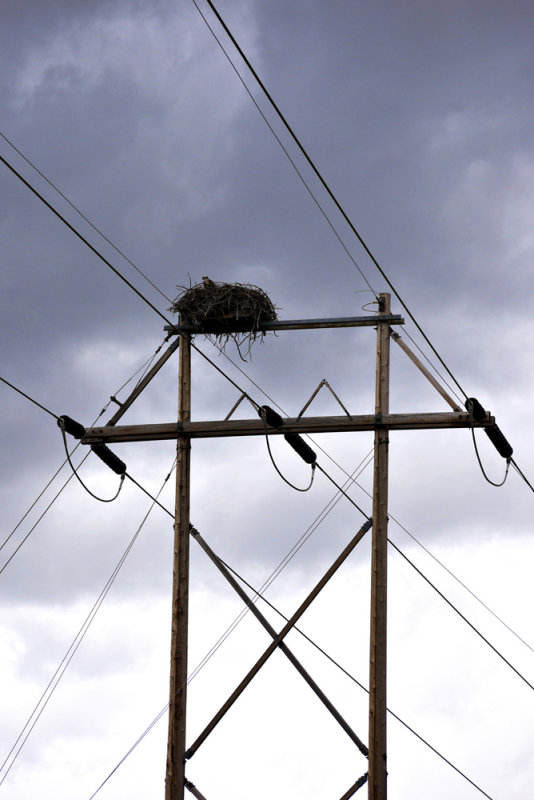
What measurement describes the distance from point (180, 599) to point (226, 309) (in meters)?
3.47

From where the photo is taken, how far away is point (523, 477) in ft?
66.1

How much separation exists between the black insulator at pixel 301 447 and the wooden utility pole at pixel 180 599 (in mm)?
1162

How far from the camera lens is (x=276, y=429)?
19156 mm

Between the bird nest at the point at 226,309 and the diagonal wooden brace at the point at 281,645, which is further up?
the bird nest at the point at 226,309

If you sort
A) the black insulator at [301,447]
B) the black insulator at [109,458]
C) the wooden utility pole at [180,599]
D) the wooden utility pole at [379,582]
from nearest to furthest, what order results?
the wooden utility pole at [379,582] → the wooden utility pole at [180,599] → the black insulator at [301,447] → the black insulator at [109,458]

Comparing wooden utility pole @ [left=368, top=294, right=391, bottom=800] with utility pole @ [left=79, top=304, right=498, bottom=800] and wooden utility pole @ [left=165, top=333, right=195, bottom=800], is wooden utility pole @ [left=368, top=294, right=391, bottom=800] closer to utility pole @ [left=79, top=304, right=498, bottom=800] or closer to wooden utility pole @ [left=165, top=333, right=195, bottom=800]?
utility pole @ [left=79, top=304, right=498, bottom=800]

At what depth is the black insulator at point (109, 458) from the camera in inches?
773

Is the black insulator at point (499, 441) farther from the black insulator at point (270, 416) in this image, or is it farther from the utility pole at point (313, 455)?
the black insulator at point (270, 416)

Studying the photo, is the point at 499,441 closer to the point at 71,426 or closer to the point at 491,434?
the point at 491,434

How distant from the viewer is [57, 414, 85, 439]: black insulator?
1906 centimetres

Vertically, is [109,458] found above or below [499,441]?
below

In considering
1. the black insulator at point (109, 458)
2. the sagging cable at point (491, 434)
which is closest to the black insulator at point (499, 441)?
the sagging cable at point (491, 434)

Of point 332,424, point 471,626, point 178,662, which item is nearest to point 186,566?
point 178,662

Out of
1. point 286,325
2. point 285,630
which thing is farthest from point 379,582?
point 286,325
